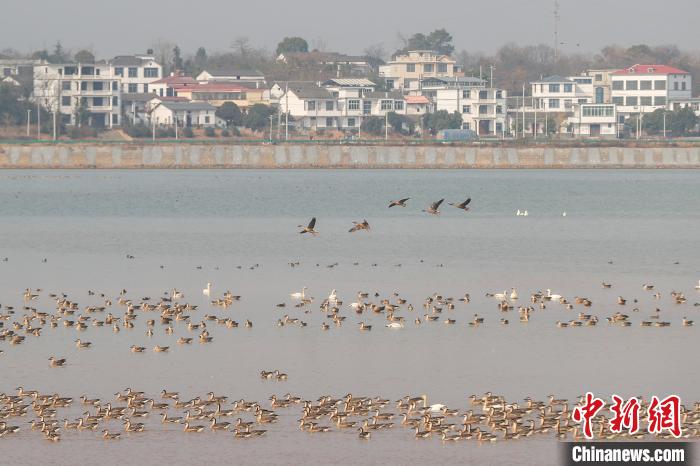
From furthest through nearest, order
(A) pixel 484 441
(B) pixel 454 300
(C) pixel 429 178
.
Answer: (C) pixel 429 178
(B) pixel 454 300
(A) pixel 484 441

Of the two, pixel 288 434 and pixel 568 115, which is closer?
pixel 288 434

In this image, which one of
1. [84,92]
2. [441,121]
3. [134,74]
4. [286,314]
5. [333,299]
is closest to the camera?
[286,314]

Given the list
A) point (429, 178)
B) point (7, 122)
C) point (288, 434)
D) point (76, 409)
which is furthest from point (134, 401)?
point (7, 122)

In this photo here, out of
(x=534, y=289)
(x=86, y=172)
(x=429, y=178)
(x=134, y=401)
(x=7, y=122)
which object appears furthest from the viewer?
(x=7, y=122)

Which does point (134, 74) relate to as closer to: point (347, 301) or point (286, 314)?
point (347, 301)

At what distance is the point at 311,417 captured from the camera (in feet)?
78.8

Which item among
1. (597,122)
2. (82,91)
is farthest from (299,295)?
(597,122)

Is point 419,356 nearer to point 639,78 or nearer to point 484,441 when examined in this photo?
point 484,441

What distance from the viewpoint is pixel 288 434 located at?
2358 centimetres

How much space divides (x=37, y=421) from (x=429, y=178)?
325 ft

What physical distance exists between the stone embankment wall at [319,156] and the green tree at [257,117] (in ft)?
102

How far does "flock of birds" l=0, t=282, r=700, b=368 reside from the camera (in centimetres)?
3338

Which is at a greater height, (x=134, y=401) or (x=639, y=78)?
(x=639, y=78)

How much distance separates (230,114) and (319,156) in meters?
38.1
